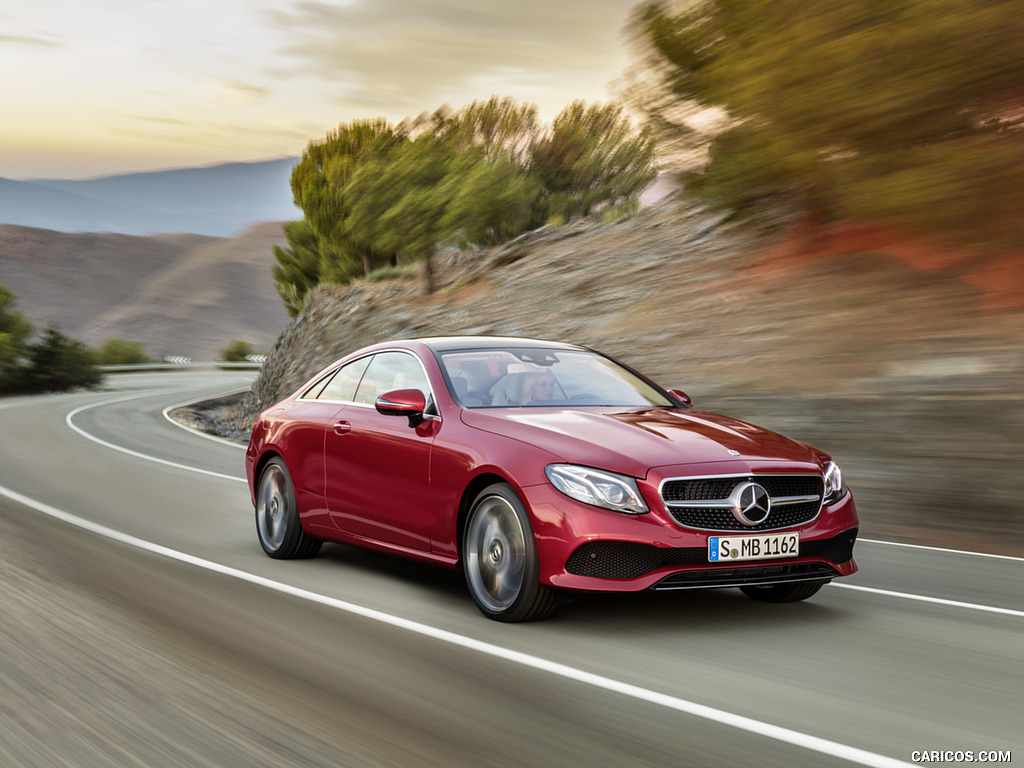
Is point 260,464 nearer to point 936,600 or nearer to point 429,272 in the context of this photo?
point 936,600

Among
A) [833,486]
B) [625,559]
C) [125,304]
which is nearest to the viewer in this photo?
[625,559]

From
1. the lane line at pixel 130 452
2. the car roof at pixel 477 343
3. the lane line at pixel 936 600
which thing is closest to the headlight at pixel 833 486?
the lane line at pixel 936 600

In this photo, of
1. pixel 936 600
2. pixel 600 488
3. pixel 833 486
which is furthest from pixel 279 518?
pixel 936 600

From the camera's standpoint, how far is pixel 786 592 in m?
6.66

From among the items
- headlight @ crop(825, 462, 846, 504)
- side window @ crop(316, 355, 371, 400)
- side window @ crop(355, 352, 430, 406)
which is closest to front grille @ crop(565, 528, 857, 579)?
headlight @ crop(825, 462, 846, 504)

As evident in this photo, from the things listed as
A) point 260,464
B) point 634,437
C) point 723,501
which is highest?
point 634,437

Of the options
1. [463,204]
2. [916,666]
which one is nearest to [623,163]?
[463,204]

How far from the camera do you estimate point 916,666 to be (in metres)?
5.29

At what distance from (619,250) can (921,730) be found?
82.8 feet

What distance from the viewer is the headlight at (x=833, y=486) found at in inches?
243

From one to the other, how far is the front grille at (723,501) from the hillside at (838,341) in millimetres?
4346

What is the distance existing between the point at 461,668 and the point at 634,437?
1551 mm

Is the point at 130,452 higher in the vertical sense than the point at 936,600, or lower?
lower

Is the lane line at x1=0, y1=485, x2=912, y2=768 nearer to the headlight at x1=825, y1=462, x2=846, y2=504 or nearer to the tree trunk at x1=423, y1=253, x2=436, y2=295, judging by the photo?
the headlight at x1=825, y1=462, x2=846, y2=504
